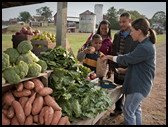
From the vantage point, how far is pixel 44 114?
12.0ft

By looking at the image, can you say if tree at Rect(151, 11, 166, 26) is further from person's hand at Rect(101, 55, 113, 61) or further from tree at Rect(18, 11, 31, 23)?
person's hand at Rect(101, 55, 113, 61)

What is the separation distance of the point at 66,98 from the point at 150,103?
412 centimetres

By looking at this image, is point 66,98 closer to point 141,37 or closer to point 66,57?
point 66,57

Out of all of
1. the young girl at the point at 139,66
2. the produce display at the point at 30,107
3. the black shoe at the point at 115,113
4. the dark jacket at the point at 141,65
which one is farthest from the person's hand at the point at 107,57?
the black shoe at the point at 115,113

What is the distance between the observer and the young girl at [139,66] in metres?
4.18

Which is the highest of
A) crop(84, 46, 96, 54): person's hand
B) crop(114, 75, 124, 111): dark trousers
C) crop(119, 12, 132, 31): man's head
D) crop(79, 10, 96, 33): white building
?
crop(79, 10, 96, 33): white building

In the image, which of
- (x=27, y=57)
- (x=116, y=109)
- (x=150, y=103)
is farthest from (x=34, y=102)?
(x=150, y=103)

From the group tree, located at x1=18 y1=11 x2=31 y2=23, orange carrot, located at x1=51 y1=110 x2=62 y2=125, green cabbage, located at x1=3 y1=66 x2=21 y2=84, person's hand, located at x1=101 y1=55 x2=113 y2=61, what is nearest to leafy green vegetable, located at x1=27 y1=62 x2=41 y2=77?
green cabbage, located at x1=3 y1=66 x2=21 y2=84

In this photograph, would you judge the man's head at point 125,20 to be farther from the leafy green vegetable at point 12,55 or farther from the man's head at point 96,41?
the leafy green vegetable at point 12,55

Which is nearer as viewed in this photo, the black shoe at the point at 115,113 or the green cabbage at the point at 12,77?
the green cabbage at the point at 12,77

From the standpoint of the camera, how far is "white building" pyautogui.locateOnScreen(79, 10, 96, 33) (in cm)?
4906

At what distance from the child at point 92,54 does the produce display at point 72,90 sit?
0.62m

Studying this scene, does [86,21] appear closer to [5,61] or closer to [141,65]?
[141,65]

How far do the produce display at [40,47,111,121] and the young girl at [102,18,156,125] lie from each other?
0.40m
